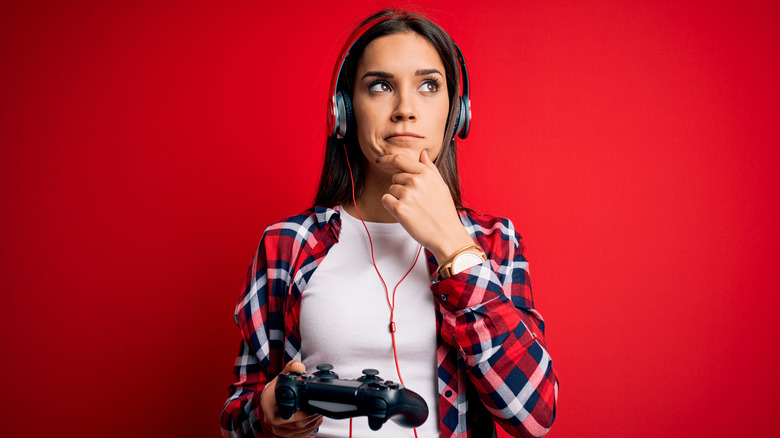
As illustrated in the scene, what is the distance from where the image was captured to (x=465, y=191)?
6.09ft

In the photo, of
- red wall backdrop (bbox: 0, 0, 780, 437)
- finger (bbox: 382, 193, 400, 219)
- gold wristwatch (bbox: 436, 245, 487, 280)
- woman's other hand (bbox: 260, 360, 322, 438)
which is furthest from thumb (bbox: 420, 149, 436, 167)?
red wall backdrop (bbox: 0, 0, 780, 437)

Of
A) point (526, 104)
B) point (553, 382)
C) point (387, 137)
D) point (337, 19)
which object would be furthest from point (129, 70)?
point (553, 382)

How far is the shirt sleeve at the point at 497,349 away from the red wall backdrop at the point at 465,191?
868mm

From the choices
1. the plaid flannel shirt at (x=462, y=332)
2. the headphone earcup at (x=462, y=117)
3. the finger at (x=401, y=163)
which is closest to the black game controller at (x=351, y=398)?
the plaid flannel shirt at (x=462, y=332)

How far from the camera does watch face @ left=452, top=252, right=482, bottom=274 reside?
971 millimetres

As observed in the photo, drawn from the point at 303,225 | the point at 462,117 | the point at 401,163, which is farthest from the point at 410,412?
the point at 462,117

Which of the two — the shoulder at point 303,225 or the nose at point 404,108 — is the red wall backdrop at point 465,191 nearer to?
the shoulder at point 303,225

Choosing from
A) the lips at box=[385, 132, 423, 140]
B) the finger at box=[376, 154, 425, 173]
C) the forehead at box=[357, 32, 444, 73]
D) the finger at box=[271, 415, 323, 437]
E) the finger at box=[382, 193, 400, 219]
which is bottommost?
the finger at box=[271, 415, 323, 437]

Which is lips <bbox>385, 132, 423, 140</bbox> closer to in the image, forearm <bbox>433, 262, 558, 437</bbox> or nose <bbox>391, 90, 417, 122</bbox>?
nose <bbox>391, 90, 417, 122</bbox>

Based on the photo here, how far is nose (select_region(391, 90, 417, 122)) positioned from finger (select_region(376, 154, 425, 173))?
10 centimetres

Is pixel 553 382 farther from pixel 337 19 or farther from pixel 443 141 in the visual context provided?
pixel 337 19

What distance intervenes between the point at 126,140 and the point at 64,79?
28 centimetres

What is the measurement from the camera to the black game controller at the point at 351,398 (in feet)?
2.32

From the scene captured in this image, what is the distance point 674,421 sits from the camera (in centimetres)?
172
